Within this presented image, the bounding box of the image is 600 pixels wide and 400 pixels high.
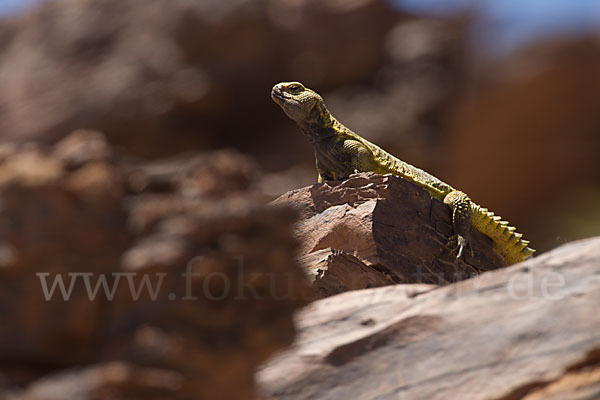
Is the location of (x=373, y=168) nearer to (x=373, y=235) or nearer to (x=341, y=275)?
(x=373, y=235)

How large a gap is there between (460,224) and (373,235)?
1242 millimetres

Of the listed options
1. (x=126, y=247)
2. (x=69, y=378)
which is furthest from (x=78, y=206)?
(x=69, y=378)

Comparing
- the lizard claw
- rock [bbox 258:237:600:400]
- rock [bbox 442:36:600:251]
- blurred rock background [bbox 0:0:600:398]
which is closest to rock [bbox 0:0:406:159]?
blurred rock background [bbox 0:0:600:398]

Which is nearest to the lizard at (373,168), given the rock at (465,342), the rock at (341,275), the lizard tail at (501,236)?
the lizard tail at (501,236)

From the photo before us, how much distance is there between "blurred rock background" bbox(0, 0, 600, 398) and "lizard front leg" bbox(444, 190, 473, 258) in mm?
10927

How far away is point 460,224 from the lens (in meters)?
6.71

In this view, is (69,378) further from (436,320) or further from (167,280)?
(436,320)

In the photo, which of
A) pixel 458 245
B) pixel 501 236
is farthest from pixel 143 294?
pixel 501 236

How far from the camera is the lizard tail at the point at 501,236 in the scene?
7008 millimetres

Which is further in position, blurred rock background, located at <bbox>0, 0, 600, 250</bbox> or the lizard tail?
blurred rock background, located at <bbox>0, 0, 600, 250</bbox>

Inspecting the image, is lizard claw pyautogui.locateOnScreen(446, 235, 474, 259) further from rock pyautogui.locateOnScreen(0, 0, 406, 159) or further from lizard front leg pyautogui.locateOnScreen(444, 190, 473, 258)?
rock pyautogui.locateOnScreen(0, 0, 406, 159)

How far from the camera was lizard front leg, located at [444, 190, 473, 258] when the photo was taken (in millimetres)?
6602

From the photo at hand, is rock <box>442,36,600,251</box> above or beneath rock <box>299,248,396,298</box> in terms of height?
above

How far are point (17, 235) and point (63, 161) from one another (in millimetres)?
2240
